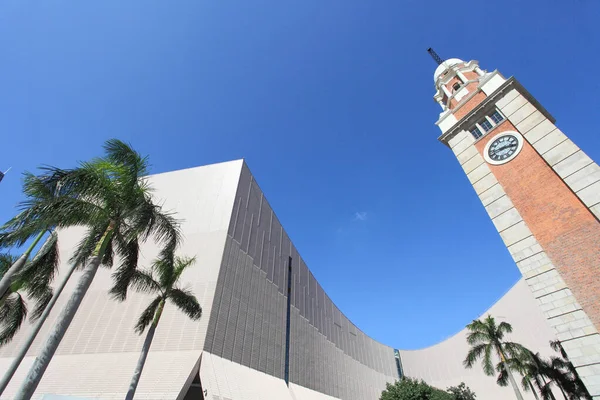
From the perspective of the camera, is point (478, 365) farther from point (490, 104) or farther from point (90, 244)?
point (90, 244)

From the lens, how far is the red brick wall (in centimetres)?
1041

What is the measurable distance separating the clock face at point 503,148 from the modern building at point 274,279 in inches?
2.4

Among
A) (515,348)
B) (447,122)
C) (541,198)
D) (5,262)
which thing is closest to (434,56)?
(447,122)

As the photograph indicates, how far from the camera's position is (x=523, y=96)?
1625 centimetres

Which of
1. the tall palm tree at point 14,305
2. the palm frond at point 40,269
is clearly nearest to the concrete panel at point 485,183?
the palm frond at point 40,269

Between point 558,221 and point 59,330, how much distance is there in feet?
56.5

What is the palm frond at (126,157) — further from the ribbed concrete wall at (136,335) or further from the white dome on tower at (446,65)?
the white dome on tower at (446,65)

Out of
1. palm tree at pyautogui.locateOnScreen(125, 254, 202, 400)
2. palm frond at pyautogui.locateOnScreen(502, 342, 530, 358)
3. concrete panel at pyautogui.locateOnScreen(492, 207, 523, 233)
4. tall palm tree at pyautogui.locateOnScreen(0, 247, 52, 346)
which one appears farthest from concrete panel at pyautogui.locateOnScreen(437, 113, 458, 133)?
tall palm tree at pyautogui.locateOnScreen(0, 247, 52, 346)

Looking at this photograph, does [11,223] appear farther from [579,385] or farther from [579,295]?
[579,385]

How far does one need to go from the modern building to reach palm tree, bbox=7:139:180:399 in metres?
5.09

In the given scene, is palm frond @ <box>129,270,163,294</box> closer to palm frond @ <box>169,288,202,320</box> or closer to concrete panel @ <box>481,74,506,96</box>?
palm frond @ <box>169,288,202,320</box>

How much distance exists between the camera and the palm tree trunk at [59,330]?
688cm

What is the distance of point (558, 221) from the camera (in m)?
11.8

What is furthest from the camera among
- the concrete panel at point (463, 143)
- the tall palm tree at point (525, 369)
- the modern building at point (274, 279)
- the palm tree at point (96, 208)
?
the tall palm tree at point (525, 369)
